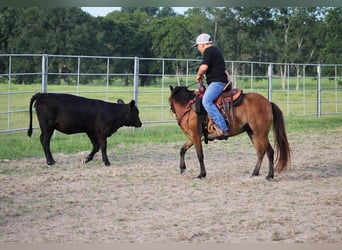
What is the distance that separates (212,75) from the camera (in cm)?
612

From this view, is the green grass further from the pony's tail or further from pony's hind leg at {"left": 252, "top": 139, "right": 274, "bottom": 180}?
the pony's tail

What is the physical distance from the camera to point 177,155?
7.96m

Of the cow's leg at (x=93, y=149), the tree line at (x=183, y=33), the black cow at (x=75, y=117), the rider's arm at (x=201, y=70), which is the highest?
the tree line at (x=183, y=33)

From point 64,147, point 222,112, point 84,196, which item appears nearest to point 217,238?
point 84,196

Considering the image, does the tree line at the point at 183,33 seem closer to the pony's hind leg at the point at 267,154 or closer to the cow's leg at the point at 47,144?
the cow's leg at the point at 47,144

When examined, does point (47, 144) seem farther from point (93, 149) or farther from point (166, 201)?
point (166, 201)

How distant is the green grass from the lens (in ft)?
26.3

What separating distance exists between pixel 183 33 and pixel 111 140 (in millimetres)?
14693

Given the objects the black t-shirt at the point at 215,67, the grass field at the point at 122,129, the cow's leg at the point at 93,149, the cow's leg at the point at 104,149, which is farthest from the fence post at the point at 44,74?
the black t-shirt at the point at 215,67

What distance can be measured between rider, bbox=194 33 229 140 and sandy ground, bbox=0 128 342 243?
25.6 inches

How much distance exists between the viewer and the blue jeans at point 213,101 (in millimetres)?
6074

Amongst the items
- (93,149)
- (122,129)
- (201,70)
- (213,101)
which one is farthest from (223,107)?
(122,129)

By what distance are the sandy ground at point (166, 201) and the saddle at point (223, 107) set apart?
54 centimetres

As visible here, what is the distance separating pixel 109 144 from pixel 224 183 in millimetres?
3128
